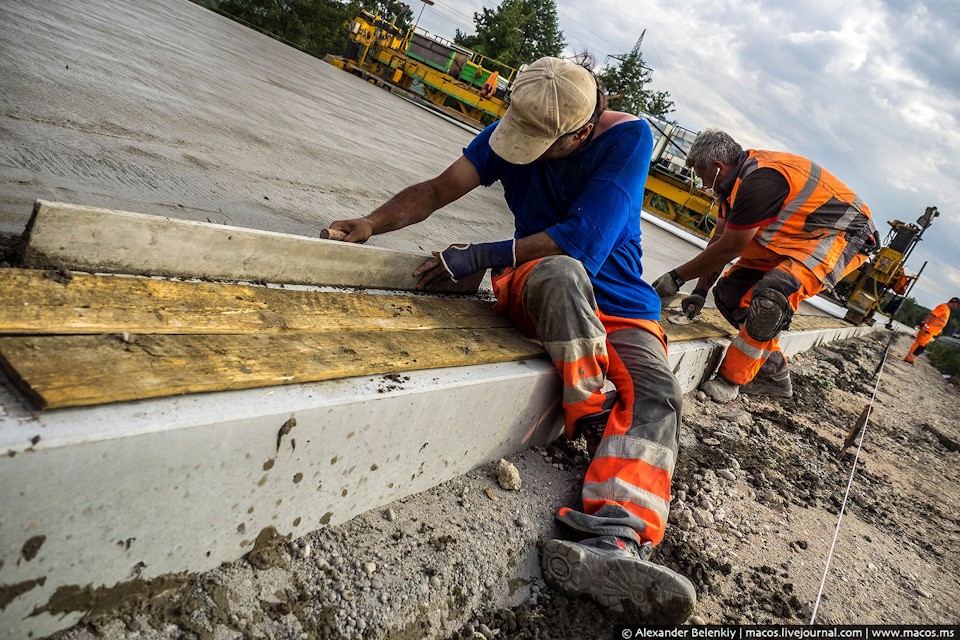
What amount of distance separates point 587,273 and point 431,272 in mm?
665

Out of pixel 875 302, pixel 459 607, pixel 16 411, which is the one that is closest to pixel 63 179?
pixel 16 411

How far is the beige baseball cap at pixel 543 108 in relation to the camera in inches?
88.3

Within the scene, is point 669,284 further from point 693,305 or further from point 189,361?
point 189,361

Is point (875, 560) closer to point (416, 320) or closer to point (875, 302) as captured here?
point (416, 320)

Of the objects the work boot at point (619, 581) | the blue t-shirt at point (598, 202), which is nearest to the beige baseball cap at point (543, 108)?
the blue t-shirt at point (598, 202)

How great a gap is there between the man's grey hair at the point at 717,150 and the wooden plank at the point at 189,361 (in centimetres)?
→ 286

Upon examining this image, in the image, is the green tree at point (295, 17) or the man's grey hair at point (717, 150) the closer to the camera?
the man's grey hair at point (717, 150)

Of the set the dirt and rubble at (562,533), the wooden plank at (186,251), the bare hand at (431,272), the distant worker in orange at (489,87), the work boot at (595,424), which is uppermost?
the distant worker in orange at (489,87)

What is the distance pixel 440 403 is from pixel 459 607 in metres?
0.59

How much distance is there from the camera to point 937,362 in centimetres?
1384

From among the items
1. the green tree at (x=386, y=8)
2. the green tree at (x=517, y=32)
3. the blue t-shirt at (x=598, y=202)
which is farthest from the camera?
the green tree at (x=386, y=8)

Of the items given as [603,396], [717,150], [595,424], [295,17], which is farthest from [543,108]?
[295,17]

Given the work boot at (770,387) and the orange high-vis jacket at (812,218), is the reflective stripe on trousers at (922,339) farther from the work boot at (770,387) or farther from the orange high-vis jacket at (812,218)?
the orange high-vis jacket at (812,218)

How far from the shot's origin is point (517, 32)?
40.1 metres
